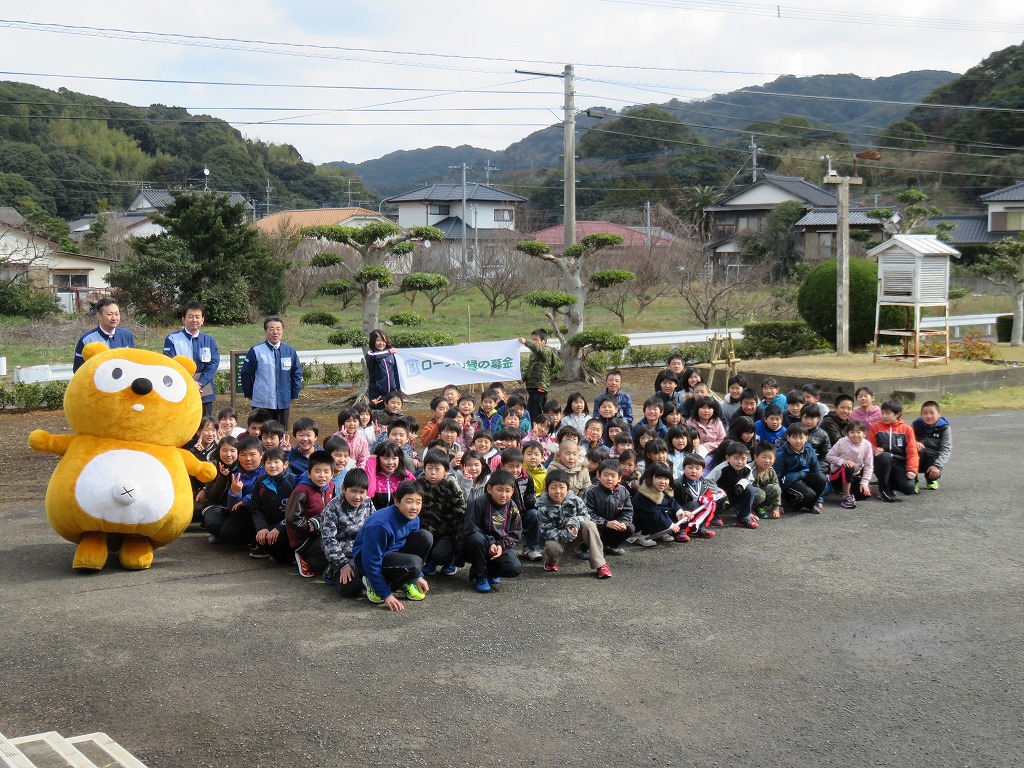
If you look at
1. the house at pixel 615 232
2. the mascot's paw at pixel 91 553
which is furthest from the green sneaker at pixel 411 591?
the house at pixel 615 232

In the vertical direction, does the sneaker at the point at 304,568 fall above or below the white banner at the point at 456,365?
below

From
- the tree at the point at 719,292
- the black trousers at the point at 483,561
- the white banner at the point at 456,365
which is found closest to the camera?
the black trousers at the point at 483,561

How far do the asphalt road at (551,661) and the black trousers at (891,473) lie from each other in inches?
59.2

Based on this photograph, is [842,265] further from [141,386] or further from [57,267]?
[57,267]

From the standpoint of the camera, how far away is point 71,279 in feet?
121

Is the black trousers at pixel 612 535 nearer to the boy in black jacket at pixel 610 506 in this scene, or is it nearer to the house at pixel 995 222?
the boy in black jacket at pixel 610 506

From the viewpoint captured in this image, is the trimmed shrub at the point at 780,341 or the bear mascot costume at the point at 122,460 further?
the trimmed shrub at the point at 780,341

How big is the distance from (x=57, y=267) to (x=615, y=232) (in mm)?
20290

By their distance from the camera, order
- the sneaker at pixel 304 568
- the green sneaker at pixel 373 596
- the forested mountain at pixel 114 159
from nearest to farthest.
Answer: the green sneaker at pixel 373 596 < the sneaker at pixel 304 568 < the forested mountain at pixel 114 159

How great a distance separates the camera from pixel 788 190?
153 feet

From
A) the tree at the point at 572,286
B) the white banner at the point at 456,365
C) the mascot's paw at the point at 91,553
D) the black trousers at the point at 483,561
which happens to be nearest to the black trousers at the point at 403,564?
the black trousers at the point at 483,561

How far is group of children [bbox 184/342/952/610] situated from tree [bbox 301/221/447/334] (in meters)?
3.81

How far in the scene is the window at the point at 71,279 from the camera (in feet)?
119

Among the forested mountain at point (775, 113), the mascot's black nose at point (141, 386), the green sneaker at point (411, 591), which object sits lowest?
the green sneaker at point (411, 591)
